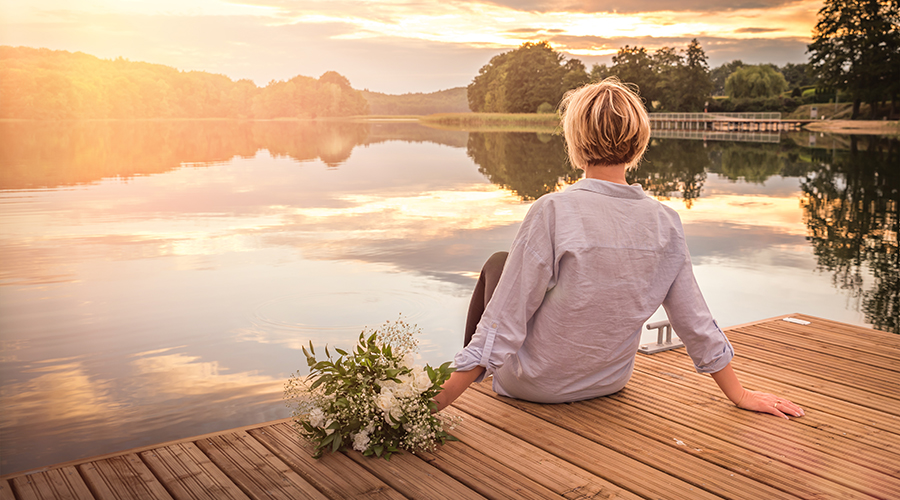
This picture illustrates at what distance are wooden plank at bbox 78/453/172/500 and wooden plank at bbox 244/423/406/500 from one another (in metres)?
0.48

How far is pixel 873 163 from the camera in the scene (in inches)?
966

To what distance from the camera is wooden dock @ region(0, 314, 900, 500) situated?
8.41ft

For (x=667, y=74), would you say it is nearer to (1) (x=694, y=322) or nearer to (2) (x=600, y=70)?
(2) (x=600, y=70)

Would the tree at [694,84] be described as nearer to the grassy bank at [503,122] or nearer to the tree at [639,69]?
the tree at [639,69]

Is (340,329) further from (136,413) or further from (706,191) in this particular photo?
(706,191)

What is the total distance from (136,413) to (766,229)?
37.3 feet

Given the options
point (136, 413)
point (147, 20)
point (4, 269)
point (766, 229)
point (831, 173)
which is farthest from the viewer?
point (147, 20)

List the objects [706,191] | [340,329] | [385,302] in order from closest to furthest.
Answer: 1. [340,329]
2. [385,302]
3. [706,191]

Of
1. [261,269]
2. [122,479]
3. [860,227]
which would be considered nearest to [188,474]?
[122,479]

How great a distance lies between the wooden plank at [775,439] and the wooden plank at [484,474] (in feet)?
3.25

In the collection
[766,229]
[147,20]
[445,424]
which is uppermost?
[147,20]

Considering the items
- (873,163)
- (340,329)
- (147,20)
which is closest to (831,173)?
(873,163)

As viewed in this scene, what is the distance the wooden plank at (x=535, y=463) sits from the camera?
8.34 feet

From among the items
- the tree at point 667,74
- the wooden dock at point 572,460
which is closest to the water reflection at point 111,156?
the wooden dock at point 572,460
